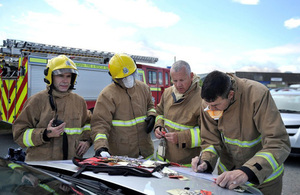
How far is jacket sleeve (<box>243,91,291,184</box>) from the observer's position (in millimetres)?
1773

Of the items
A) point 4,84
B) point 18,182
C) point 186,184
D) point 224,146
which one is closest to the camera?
point 18,182

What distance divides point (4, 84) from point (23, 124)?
20.4ft

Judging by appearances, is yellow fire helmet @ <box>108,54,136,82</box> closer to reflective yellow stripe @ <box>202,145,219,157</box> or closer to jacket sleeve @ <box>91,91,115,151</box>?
jacket sleeve @ <box>91,91,115,151</box>

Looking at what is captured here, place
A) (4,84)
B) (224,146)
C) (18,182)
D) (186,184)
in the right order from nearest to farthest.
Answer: (18,182) → (186,184) → (224,146) → (4,84)

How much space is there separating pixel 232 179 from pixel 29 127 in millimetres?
1837

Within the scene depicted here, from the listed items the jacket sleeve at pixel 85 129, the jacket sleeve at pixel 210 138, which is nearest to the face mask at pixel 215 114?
the jacket sleeve at pixel 210 138

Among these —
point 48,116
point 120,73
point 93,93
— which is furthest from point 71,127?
point 93,93

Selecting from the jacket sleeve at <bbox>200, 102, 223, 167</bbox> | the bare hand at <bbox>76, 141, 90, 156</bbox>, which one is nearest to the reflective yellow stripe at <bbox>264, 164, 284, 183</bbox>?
the jacket sleeve at <bbox>200, 102, 223, 167</bbox>

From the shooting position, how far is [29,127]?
97.1 inches

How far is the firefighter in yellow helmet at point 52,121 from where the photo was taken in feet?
7.79

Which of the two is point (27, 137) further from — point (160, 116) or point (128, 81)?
point (160, 116)

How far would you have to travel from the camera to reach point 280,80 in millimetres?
49594

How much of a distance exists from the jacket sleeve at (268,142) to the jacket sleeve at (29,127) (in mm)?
1747

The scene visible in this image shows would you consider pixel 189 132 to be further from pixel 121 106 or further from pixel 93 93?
pixel 93 93
